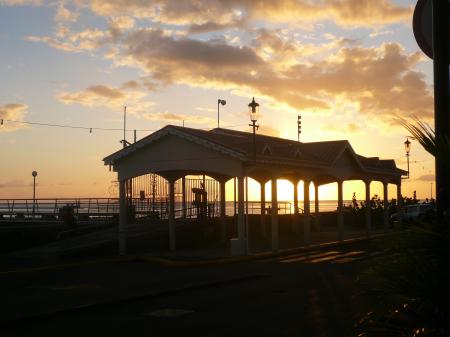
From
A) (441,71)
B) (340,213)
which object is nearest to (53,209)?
(340,213)

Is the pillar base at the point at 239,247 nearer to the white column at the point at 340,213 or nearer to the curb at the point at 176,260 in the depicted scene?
the curb at the point at 176,260

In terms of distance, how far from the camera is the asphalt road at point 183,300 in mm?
10266

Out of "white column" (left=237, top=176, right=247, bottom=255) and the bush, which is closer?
the bush

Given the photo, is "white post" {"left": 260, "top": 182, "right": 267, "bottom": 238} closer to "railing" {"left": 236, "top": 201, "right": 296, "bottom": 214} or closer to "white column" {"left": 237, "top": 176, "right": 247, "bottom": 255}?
"railing" {"left": 236, "top": 201, "right": 296, "bottom": 214}

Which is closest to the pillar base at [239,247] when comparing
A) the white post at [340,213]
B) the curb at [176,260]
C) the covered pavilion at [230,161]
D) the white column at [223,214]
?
the covered pavilion at [230,161]

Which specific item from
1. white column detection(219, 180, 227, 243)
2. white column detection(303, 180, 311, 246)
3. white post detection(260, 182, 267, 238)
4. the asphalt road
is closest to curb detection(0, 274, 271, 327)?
the asphalt road

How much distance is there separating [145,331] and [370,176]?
24.1 meters

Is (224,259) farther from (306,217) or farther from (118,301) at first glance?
(118,301)

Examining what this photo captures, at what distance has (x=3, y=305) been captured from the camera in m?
12.6

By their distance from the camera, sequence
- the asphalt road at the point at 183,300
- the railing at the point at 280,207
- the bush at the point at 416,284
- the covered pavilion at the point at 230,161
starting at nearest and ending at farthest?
the bush at the point at 416,284, the asphalt road at the point at 183,300, the covered pavilion at the point at 230,161, the railing at the point at 280,207

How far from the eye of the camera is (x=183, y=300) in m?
13.5

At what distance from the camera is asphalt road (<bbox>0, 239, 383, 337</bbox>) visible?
10.3m

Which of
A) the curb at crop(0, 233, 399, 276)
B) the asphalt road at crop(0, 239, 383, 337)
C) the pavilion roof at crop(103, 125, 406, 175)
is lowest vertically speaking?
Result: the asphalt road at crop(0, 239, 383, 337)

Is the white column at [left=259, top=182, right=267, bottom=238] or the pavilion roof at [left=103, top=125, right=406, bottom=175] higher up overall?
the pavilion roof at [left=103, top=125, right=406, bottom=175]
